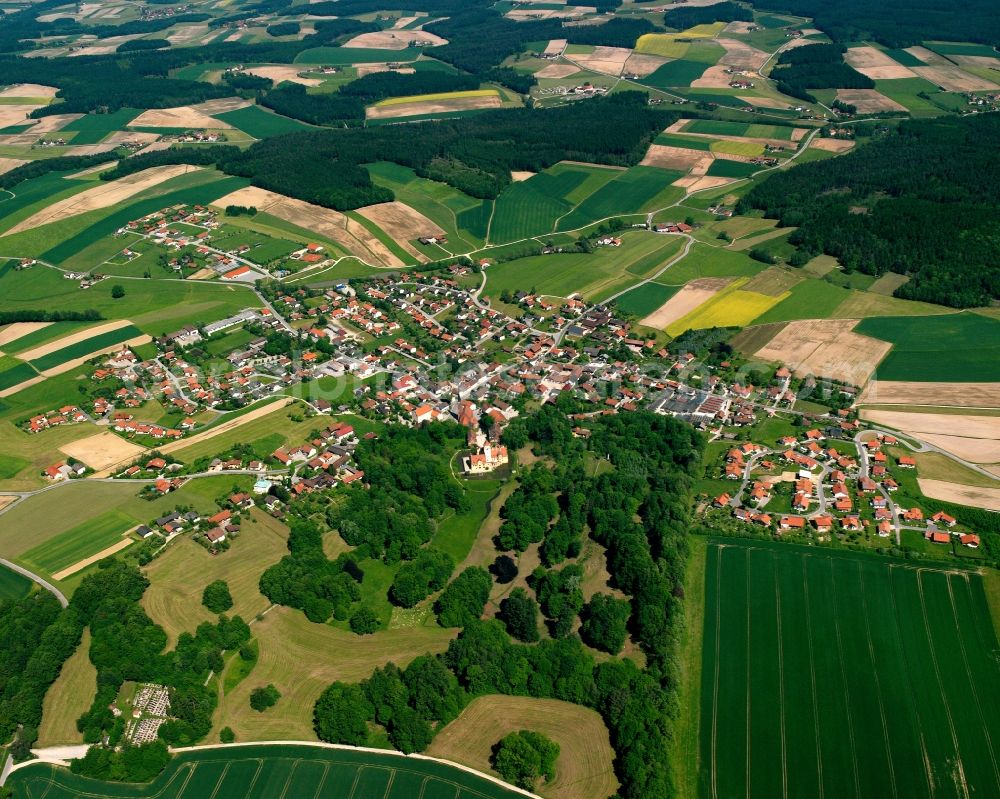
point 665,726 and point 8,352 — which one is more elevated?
point 665,726

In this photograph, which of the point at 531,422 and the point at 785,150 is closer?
the point at 531,422

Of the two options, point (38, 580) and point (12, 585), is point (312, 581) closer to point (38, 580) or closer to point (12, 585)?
point (38, 580)

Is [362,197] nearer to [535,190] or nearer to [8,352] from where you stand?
[535,190]

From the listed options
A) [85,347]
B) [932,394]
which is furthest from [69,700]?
[932,394]

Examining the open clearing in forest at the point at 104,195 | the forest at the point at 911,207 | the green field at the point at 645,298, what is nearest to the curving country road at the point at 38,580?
the green field at the point at 645,298

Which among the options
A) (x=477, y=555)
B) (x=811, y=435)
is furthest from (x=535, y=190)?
(x=477, y=555)
